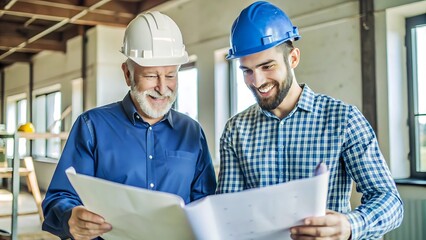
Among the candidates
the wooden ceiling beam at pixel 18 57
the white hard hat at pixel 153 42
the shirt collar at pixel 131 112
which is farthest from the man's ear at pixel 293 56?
the wooden ceiling beam at pixel 18 57

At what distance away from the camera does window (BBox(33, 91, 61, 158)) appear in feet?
29.7

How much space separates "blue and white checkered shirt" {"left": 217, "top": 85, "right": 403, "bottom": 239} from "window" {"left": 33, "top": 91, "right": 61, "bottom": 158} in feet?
26.0

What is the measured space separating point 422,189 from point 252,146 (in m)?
2.25

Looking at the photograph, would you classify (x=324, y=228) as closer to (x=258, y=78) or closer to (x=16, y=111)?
(x=258, y=78)

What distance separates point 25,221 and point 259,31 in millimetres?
5115

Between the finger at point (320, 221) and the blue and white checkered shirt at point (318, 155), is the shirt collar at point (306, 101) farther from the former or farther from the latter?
the finger at point (320, 221)

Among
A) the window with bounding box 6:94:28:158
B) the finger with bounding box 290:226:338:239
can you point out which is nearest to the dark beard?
the finger with bounding box 290:226:338:239

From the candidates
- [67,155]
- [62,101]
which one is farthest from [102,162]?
[62,101]

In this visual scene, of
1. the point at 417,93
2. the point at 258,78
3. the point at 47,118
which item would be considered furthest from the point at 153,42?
the point at 47,118

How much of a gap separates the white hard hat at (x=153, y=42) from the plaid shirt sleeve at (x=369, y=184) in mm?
627

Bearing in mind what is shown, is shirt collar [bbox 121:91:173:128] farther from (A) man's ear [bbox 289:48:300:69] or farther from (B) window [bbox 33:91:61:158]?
(B) window [bbox 33:91:61:158]

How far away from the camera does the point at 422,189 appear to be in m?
3.17

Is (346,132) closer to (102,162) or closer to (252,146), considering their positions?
(252,146)

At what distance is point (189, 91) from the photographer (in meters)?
5.97
